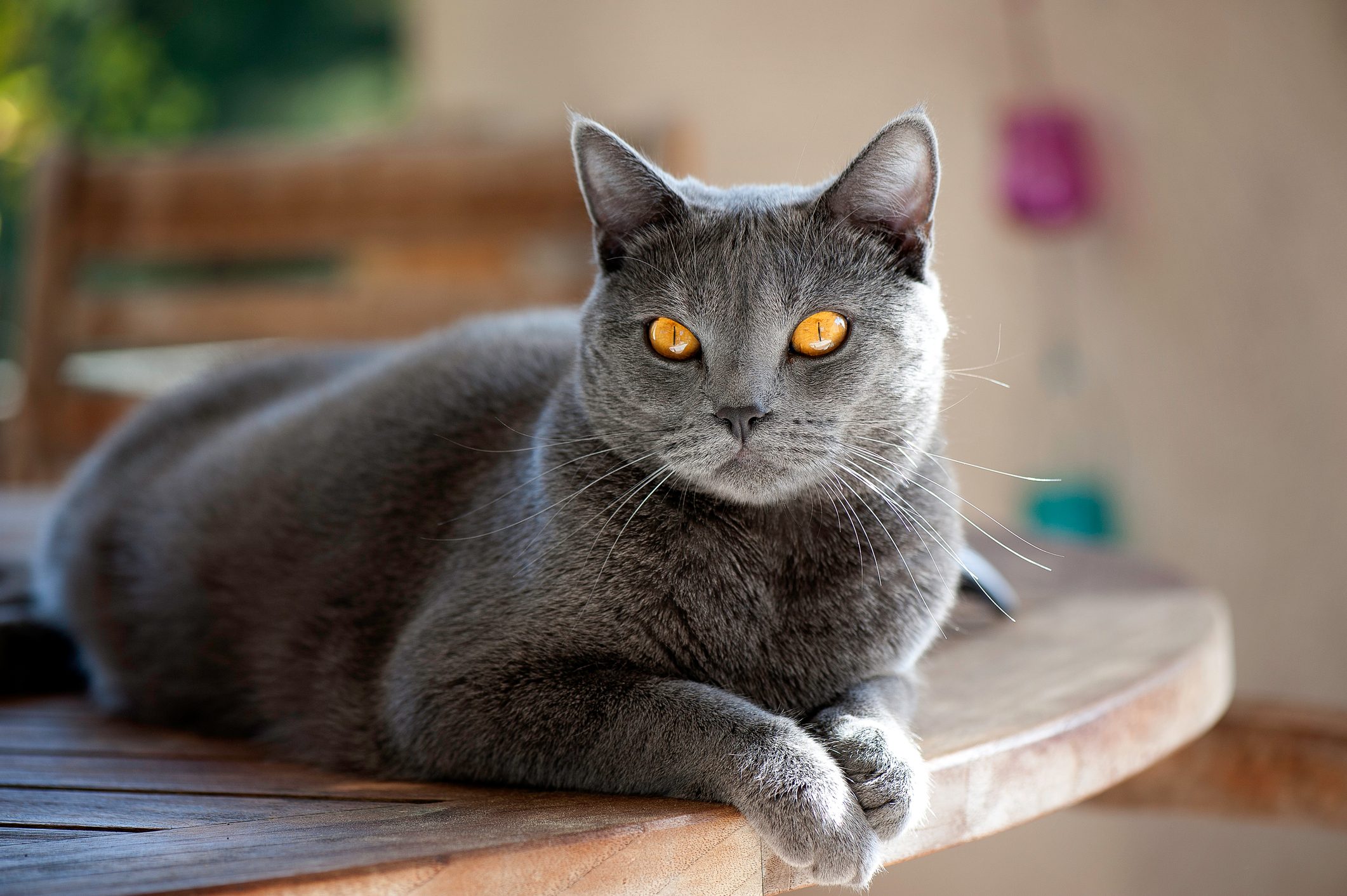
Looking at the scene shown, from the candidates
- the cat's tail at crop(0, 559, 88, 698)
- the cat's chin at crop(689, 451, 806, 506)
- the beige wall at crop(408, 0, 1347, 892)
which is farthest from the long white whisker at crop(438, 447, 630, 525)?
the beige wall at crop(408, 0, 1347, 892)

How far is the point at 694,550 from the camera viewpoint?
36.6 inches

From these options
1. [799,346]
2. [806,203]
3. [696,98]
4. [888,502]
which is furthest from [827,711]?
[696,98]

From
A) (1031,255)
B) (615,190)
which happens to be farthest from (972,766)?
(1031,255)

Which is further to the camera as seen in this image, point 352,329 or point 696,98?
point 696,98

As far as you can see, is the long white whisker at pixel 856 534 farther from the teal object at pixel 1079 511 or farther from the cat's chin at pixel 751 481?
the teal object at pixel 1079 511

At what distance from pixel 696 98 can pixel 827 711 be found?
2672 millimetres

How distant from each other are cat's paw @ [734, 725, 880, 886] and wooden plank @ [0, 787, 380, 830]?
281 millimetres

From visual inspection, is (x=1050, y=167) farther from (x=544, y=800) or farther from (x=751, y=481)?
(x=544, y=800)

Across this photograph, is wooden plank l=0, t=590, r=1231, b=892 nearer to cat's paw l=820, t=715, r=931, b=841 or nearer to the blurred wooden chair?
cat's paw l=820, t=715, r=931, b=841

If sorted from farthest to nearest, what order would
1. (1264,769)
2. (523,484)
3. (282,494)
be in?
(1264,769) → (282,494) → (523,484)

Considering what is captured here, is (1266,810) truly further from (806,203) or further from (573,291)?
(573,291)

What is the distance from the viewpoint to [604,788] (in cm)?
83

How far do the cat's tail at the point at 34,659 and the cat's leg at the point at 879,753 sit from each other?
0.98 meters

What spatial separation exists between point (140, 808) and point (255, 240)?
6.83ft
